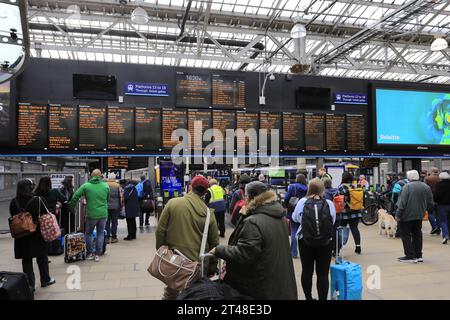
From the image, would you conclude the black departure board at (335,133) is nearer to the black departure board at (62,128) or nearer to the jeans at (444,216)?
the jeans at (444,216)

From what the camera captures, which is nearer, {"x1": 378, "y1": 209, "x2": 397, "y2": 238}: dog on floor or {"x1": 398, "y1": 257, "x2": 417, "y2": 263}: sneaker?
{"x1": 398, "y1": 257, "x2": 417, "y2": 263}: sneaker

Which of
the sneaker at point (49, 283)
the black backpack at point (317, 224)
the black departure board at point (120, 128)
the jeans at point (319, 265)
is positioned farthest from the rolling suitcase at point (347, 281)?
the black departure board at point (120, 128)

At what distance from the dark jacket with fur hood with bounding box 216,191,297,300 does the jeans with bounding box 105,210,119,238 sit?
614cm

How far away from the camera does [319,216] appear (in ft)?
12.7

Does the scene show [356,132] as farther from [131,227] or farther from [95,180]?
[95,180]

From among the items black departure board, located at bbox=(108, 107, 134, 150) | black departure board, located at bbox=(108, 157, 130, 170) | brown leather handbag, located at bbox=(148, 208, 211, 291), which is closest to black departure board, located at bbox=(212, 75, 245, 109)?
black departure board, located at bbox=(108, 107, 134, 150)

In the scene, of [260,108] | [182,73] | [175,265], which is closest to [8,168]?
[182,73]

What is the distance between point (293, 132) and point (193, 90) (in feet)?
9.28

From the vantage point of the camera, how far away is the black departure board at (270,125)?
31.4ft

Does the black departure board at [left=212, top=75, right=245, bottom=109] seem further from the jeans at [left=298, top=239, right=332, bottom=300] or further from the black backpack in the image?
the jeans at [left=298, top=239, right=332, bottom=300]

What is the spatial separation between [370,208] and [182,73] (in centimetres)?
716

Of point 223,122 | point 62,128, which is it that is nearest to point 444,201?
point 223,122

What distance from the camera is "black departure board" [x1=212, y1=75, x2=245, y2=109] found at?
9359 mm

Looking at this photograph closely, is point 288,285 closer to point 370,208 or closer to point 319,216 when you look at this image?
point 319,216
